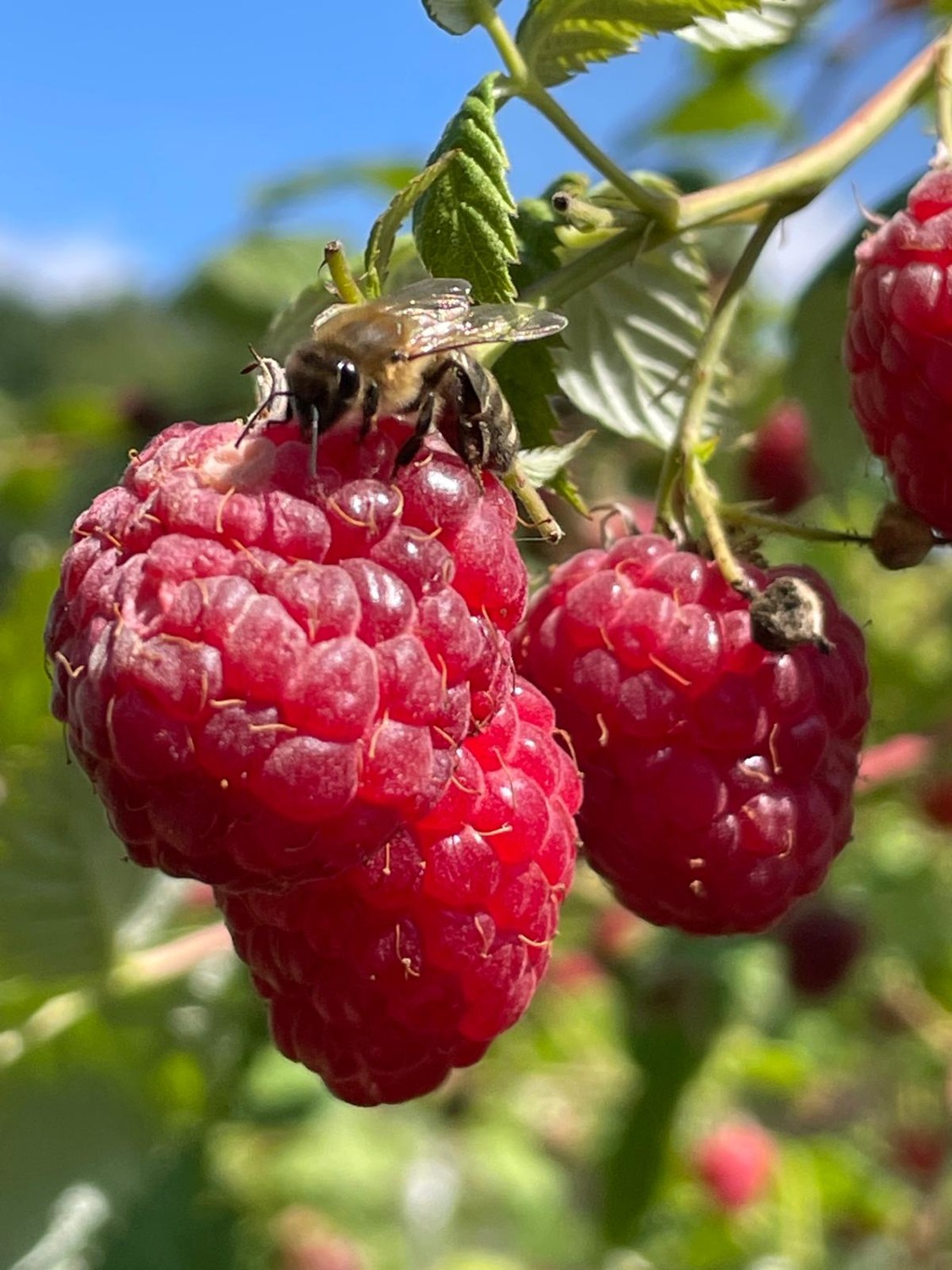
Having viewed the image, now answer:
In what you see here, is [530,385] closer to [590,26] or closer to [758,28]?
[590,26]

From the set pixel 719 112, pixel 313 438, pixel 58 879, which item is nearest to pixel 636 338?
pixel 313 438

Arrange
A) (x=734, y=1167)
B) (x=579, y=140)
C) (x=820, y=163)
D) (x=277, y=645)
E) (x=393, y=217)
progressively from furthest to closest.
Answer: (x=734, y=1167), (x=820, y=163), (x=579, y=140), (x=393, y=217), (x=277, y=645)

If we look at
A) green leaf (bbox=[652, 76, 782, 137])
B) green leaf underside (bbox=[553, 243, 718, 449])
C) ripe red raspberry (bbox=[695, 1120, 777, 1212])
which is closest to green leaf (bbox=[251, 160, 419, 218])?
green leaf (bbox=[652, 76, 782, 137])

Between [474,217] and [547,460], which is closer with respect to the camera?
[474,217]

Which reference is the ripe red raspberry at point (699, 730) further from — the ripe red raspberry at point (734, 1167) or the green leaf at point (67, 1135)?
the ripe red raspberry at point (734, 1167)

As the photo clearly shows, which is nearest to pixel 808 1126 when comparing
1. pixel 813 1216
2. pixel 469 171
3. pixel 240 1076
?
pixel 813 1216

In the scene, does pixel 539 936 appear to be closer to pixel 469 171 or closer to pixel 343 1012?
pixel 343 1012

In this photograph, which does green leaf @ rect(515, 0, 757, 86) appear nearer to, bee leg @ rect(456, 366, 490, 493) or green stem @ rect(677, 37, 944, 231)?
green stem @ rect(677, 37, 944, 231)
